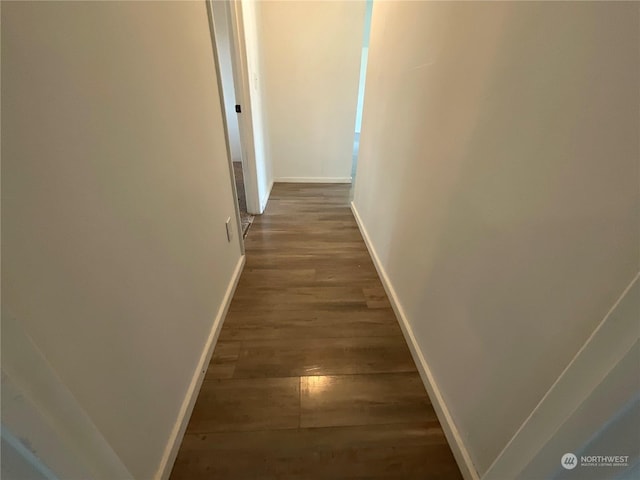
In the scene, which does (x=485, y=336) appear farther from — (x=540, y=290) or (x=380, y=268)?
(x=380, y=268)

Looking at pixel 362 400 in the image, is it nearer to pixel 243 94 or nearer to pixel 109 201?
pixel 109 201

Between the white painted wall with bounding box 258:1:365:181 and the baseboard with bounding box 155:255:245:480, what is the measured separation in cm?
231

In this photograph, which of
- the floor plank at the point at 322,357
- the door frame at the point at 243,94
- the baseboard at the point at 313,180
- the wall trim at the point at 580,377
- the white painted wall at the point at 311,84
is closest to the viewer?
the wall trim at the point at 580,377

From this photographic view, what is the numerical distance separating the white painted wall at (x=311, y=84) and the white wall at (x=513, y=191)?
192cm

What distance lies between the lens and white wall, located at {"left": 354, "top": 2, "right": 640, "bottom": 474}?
54 centimetres

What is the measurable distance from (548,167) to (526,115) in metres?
0.15

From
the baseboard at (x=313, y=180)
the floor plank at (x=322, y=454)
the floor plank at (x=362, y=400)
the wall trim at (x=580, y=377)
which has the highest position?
the wall trim at (x=580, y=377)

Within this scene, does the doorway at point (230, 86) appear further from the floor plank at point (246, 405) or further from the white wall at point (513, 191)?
the white wall at point (513, 191)

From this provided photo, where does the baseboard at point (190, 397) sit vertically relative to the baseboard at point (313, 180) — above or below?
above

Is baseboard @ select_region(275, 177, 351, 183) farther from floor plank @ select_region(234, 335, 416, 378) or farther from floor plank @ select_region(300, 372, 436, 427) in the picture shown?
floor plank @ select_region(300, 372, 436, 427)

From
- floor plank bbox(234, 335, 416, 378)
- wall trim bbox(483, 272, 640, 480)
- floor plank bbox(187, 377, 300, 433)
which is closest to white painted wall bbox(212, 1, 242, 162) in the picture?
floor plank bbox(234, 335, 416, 378)

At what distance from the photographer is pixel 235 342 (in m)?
1.51

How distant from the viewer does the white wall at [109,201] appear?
49cm

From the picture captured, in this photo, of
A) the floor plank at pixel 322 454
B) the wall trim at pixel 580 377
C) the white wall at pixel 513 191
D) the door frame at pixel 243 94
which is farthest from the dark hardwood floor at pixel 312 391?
the door frame at pixel 243 94
